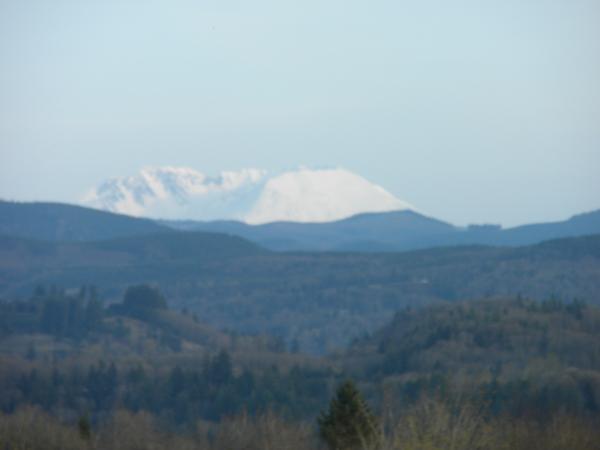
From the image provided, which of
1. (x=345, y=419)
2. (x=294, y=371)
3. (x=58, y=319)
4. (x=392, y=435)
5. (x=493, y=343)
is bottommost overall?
(x=294, y=371)

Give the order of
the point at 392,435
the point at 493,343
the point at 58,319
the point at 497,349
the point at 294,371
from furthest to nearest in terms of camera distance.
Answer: the point at 58,319, the point at 493,343, the point at 497,349, the point at 294,371, the point at 392,435

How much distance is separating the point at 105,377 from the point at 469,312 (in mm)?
33898

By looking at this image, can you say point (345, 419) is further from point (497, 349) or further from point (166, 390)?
point (497, 349)

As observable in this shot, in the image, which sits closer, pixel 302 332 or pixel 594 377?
pixel 594 377

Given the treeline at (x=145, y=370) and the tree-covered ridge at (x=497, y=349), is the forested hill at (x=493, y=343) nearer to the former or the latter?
the tree-covered ridge at (x=497, y=349)

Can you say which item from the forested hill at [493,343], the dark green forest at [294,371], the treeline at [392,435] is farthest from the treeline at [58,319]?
the treeline at [392,435]

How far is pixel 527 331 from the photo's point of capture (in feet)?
359

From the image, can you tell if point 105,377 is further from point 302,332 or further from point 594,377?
point 302,332

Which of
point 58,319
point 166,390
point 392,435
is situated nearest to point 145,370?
point 166,390

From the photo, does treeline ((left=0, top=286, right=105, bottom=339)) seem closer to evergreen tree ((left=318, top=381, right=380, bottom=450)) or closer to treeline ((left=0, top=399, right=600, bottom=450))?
treeline ((left=0, top=399, right=600, bottom=450))

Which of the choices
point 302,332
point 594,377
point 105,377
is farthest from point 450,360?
point 302,332

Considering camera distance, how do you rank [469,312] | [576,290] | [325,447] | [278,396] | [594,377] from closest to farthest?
[325,447] < [594,377] < [278,396] < [469,312] < [576,290]

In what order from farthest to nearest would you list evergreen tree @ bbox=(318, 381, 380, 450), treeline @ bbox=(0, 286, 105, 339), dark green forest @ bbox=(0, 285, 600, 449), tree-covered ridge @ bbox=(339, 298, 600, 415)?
treeline @ bbox=(0, 286, 105, 339) < tree-covered ridge @ bbox=(339, 298, 600, 415) < dark green forest @ bbox=(0, 285, 600, 449) < evergreen tree @ bbox=(318, 381, 380, 450)

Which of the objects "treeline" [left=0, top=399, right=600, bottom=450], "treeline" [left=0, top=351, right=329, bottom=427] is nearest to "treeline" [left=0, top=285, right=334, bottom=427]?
"treeline" [left=0, top=351, right=329, bottom=427]
